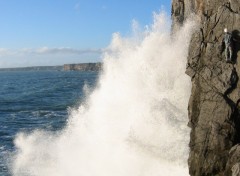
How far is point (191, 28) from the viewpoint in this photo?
2147 cm

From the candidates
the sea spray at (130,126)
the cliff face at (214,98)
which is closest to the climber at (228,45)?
the cliff face at (214,98)

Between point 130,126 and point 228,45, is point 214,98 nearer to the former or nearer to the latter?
point 228,45

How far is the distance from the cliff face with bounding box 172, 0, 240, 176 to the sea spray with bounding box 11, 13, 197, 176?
165cm

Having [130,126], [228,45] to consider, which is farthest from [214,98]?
[130,126]

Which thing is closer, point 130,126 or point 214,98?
point 214,98

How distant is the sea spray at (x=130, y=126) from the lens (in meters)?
18.0

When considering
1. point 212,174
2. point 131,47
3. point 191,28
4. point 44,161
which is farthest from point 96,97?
point 212,174

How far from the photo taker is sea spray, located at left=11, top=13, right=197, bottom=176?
59.0 feet

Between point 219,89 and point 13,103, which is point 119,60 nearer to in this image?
point 219,89

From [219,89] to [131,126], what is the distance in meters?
5.59

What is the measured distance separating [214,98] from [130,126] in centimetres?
558

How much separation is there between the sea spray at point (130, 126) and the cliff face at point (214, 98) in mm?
1648

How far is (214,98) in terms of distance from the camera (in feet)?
50.8

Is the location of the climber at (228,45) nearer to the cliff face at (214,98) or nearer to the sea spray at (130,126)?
the cliff face at (214,98)
